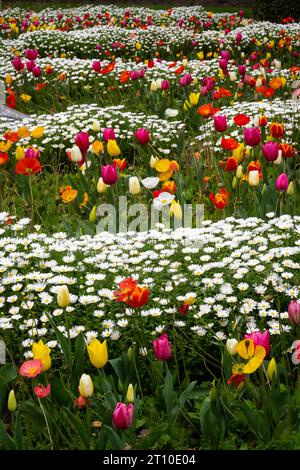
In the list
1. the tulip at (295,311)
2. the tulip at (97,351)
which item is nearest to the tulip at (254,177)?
the tulip at (295,311)

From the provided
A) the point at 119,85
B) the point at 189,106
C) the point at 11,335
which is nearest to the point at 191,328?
the point at 11,335

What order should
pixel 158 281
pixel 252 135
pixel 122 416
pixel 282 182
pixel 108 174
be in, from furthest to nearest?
pixel 252 135, pixel 108 174, pixel 282 182, pixel 158 281, pixel 122 416

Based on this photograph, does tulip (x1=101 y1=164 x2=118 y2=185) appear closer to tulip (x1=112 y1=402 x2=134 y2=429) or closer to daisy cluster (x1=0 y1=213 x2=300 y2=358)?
daisy cluster (x1=0 y1=213 x2=300 y2=358)

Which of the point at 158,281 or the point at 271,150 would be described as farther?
the point at 271,150

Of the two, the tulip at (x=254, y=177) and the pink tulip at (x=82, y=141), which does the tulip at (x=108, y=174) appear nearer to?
the pink tulip at (x=82, y=141)

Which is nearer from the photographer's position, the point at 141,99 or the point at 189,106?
the point at 189,106

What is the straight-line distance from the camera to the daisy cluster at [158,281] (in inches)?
101

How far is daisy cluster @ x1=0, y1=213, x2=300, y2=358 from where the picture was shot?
2.57m

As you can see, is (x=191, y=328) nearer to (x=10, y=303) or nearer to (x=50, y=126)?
(x=10, y=303)

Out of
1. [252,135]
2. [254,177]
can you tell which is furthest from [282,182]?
[252,135]

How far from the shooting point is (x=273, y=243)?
3.09 meters

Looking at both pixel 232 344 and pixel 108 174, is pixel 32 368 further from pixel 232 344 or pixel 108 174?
pixel 108 174

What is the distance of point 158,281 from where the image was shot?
2.80 m

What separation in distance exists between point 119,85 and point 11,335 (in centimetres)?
628
